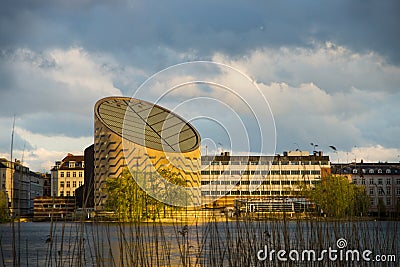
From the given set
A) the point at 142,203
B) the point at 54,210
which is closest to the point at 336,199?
the point at 142,203

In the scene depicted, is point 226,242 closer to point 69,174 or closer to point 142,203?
point 142,203

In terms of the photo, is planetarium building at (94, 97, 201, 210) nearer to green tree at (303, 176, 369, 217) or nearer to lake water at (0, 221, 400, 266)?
green tree at (303, 176, 369, 217)

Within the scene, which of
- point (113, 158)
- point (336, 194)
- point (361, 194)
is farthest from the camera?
point (113, 158)

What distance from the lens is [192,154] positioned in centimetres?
8194

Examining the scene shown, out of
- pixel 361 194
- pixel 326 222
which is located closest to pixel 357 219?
pixel 326 222

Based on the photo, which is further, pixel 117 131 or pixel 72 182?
pixel 72 182

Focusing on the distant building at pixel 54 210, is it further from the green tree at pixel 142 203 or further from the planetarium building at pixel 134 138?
the planetarium building at pixel 134 138

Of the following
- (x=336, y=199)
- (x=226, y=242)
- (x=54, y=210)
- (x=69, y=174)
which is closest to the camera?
(x=54, y=210)

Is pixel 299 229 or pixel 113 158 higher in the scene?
pixel 113 158

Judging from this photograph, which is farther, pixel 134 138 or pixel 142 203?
pixel 134 138

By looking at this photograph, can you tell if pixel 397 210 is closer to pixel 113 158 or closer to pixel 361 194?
pixel 361 194

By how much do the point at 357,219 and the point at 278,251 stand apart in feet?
3.63

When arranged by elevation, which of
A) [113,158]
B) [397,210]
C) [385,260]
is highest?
[113,158]

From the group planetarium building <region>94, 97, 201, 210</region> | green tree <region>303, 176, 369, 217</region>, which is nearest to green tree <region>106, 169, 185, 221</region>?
green tree <region>303, 176, 369, 217</region>
